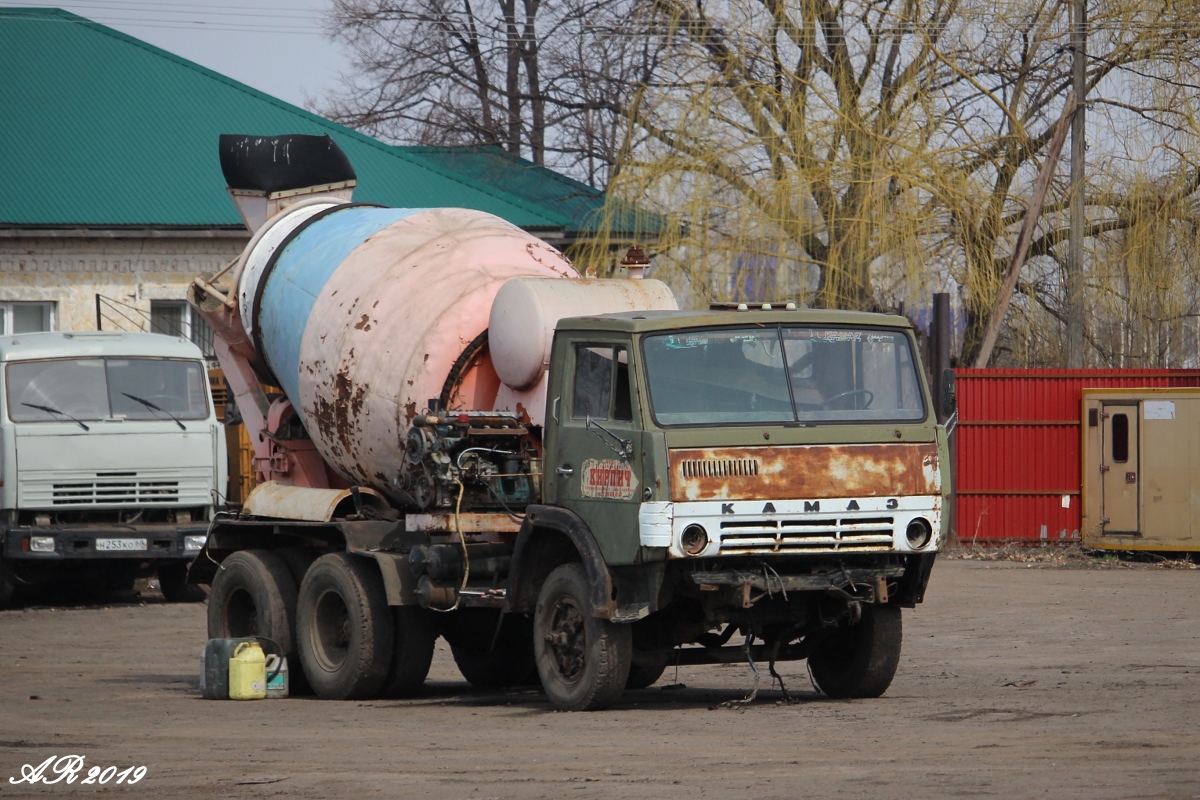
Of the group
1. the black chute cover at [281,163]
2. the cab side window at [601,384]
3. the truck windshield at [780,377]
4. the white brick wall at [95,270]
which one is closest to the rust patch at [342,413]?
the cab side window at [601,384]

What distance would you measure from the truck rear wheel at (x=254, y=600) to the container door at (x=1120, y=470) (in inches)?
523

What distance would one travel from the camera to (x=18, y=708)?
11.2m

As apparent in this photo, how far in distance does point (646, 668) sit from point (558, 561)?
53.3 inches

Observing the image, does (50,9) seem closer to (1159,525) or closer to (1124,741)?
(1159,525)

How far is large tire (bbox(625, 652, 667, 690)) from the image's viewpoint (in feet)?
34.2

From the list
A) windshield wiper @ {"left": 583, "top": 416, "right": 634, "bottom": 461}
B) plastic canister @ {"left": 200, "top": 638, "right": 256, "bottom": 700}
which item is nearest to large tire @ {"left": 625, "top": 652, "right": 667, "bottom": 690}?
windshield wiper @ {"left": 583, "top": 416, "right": 634, "bottom": 461}

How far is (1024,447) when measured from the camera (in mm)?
23641

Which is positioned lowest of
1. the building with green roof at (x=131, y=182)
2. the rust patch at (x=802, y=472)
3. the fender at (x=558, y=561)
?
the fender at (x=558, y=561)

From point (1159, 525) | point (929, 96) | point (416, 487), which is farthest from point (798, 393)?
point (929, 96)

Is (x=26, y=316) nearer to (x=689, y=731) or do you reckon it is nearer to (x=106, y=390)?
(x=106, y=390)

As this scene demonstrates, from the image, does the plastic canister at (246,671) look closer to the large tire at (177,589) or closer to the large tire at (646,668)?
the large tire at (646,668)

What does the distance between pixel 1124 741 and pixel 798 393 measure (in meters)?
2.71

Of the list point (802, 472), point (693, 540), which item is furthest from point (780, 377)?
point (693, 540)

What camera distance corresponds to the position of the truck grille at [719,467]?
952 cm
